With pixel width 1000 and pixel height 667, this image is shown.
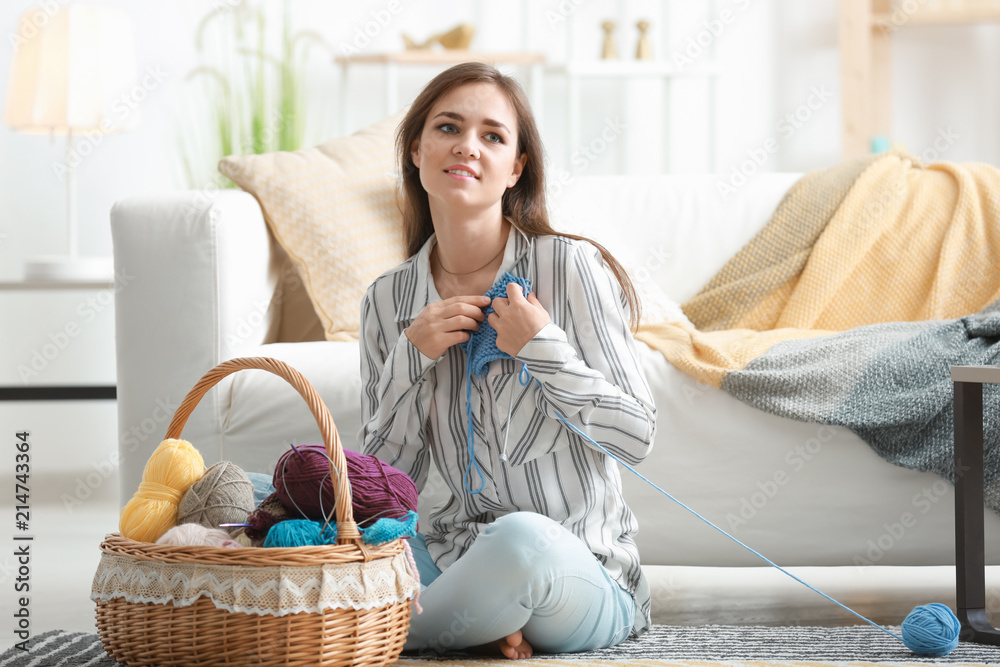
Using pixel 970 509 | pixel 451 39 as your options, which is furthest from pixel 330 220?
pixel 451 39

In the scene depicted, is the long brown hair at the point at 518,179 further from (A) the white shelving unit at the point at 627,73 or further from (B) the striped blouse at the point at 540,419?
(A) the white shelving unit at the point at 627,73

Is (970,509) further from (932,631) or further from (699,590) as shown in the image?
(699,590)

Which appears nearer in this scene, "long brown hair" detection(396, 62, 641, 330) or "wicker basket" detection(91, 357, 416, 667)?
"wicker basket" detection(91, 357, 416, 667)

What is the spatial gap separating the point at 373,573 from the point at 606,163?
235 cm

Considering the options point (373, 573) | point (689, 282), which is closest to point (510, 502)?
point (373, 573)

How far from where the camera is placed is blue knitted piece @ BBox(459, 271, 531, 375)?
3.77ft

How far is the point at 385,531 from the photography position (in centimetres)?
98

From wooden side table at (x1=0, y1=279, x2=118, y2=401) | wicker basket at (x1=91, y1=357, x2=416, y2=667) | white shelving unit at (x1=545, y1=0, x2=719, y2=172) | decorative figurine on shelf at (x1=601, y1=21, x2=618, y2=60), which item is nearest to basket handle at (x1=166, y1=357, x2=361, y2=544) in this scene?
wicker basket at (x1=91, y1=357, x2=416, y2=667)

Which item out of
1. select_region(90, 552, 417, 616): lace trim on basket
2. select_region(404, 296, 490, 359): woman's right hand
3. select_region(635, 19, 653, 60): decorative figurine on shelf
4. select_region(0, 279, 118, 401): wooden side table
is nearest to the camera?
select_region(90, 552, 417, 616): lace trim on basket

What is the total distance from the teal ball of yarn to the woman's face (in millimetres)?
412

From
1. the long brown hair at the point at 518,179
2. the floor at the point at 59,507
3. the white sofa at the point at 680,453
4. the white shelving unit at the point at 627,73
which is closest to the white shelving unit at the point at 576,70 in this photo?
the white shelving unit at the point at 627,73

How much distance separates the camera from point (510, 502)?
119 cm

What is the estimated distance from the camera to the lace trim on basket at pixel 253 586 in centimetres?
92

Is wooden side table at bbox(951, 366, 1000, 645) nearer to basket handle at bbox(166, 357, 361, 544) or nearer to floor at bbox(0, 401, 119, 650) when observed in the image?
basket handle at bbox(166, 357, 361, 544)
